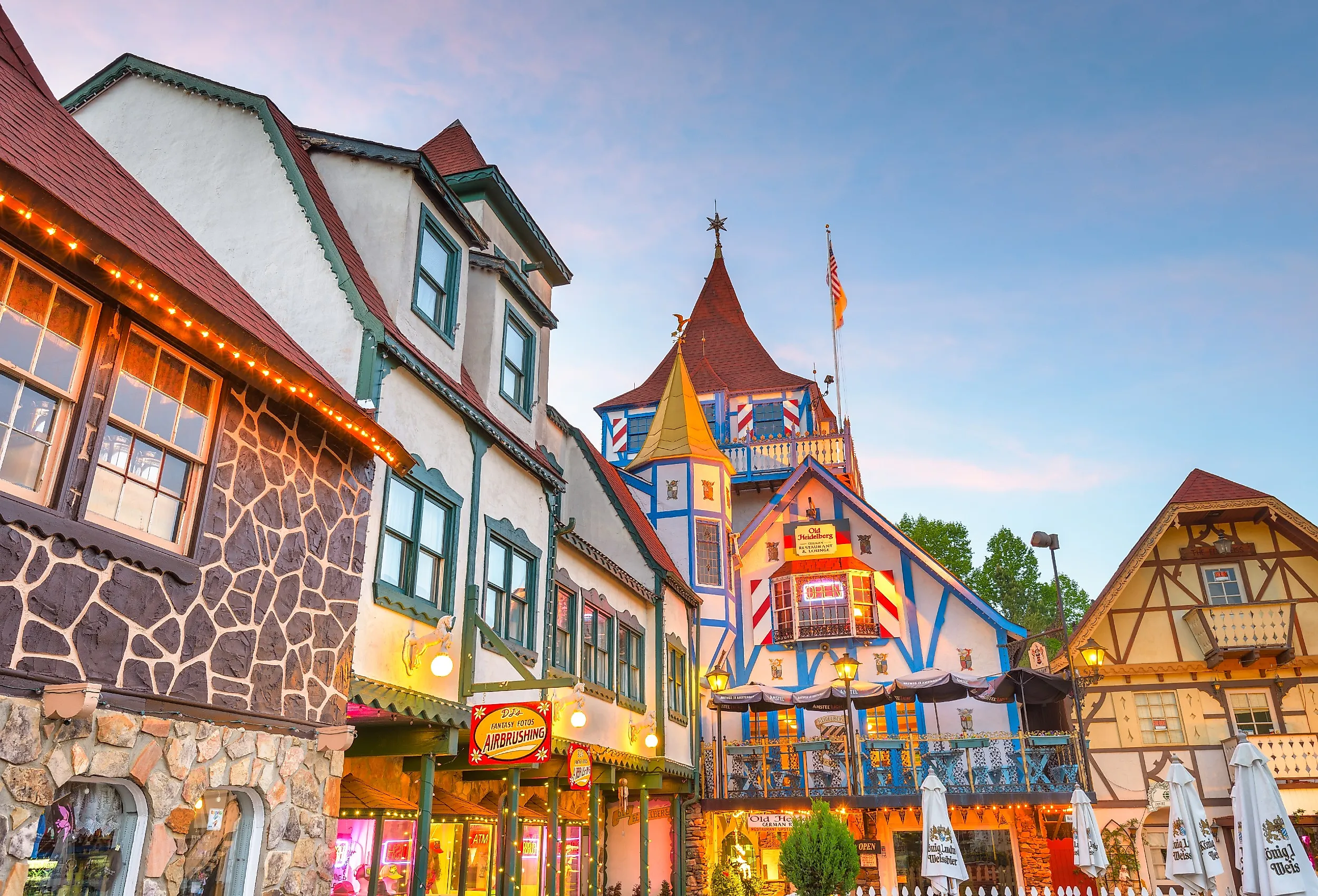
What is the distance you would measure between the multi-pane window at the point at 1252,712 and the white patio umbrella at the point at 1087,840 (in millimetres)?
8306

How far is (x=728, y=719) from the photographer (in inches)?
963

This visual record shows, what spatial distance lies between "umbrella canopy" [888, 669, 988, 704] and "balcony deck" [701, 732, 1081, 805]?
35.2 inches

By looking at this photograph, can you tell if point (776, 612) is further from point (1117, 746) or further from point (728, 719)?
point (1117, 746)

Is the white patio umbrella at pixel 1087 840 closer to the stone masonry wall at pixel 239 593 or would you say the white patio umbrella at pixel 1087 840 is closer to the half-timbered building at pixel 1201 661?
the half-timbered building at pixel 1201 661

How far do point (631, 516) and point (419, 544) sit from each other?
10.9 m

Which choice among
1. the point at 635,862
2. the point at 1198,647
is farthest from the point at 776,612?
the point at 1198,647

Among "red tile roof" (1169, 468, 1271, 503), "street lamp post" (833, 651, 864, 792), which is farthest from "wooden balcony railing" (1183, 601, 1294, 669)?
"street lamp post" (833, 651, 864, 792)

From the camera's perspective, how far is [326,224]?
10461 mm

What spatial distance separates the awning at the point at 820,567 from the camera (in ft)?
81.9

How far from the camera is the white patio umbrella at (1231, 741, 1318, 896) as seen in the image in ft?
41.5

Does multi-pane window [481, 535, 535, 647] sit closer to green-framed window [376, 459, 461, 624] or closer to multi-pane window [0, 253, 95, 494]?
green-framed window [376, 459, 461, 624]

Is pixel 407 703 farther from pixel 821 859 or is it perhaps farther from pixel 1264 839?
pixel 1264 839

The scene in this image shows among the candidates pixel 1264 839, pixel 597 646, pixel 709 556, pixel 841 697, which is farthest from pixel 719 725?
pixel 1264 839

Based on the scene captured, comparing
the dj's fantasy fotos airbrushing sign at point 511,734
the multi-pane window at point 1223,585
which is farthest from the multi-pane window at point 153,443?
the multi-pane window at point 1223,585
